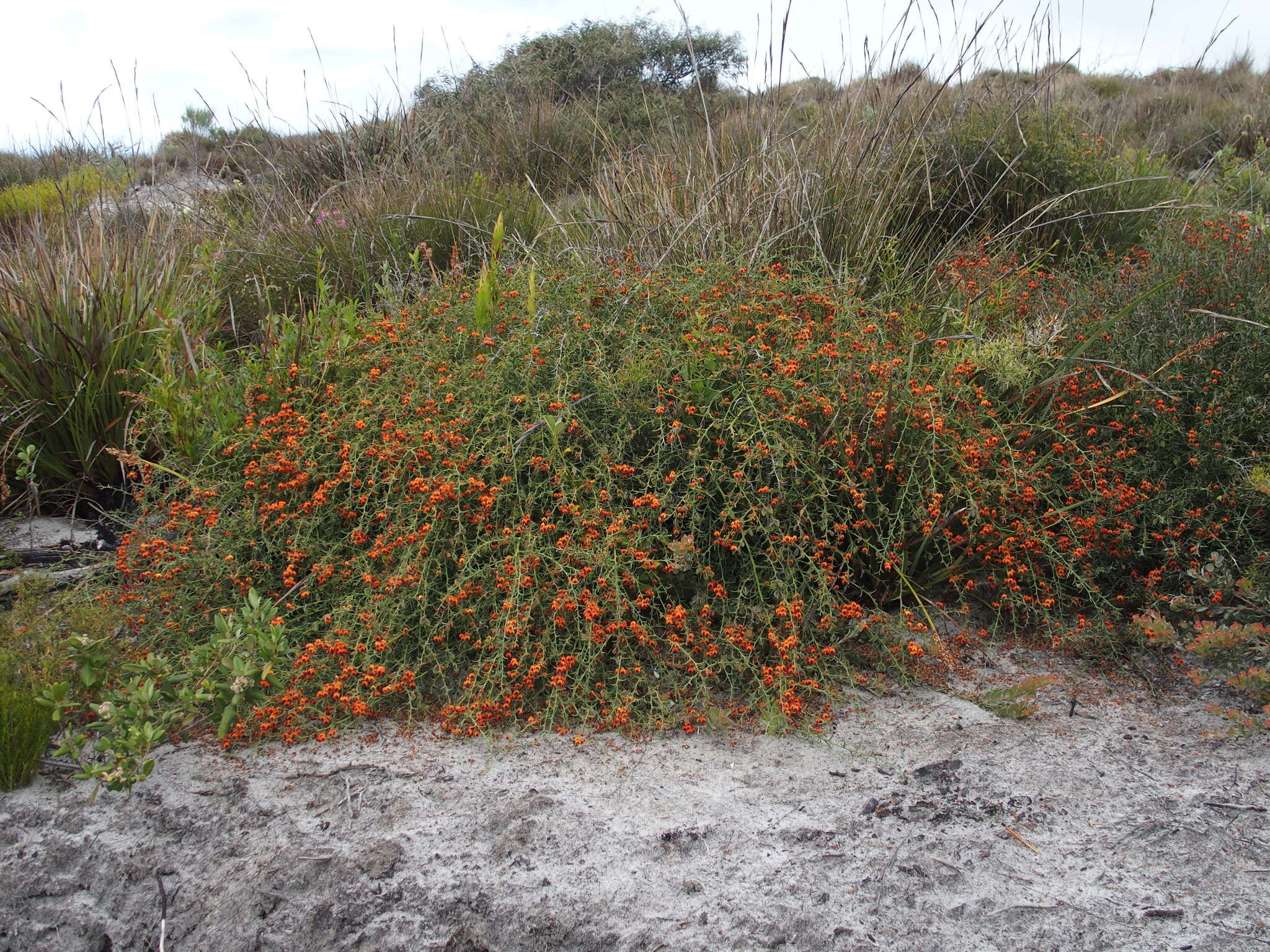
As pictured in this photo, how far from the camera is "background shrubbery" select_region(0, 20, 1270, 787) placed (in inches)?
91.7

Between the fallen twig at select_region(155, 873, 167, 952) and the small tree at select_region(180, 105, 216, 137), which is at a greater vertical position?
the small tree at select_region(180, 105, 216, 137)

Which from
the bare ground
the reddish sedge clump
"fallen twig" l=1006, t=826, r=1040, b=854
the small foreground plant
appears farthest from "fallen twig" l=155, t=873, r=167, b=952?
"fallen twig" l=1006, t=826, r=1040, b=854

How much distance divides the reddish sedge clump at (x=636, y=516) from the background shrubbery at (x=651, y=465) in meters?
0.01

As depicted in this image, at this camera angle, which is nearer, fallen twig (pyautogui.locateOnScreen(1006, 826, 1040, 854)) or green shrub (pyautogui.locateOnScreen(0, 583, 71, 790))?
fallen twig (pyautogui.locateOnScreen(1006, 826, 1040, 854))

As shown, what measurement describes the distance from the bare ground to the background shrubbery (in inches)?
5.5

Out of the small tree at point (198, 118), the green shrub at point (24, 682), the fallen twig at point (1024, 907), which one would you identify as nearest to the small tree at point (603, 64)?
the small tree at point (198, 118)

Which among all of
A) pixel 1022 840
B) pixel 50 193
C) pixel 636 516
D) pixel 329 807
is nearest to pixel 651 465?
pixel 636 516

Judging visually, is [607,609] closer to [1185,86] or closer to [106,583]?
[106,583]

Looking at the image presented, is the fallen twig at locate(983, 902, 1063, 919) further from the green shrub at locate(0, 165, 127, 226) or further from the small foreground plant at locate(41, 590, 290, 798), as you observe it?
the green shrub at locate(0, 165, 127, 226)

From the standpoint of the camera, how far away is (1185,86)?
460 inches

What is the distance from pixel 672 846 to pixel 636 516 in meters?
0.91

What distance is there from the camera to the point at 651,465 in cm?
271

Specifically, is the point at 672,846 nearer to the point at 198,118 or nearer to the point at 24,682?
the point at 24,682

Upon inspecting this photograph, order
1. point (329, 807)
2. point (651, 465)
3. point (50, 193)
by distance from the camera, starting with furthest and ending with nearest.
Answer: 1. point (50, 193)
2. point (651, 465)
3. point (329, 807)
